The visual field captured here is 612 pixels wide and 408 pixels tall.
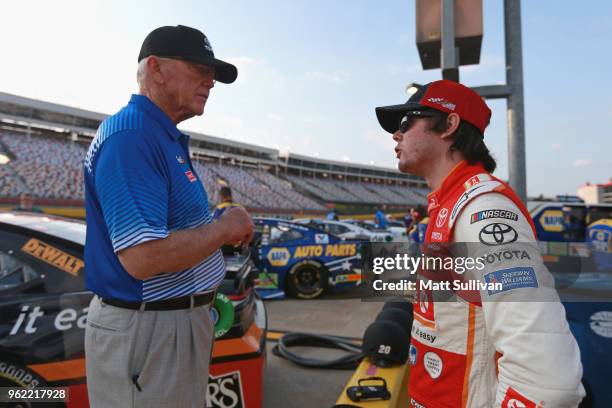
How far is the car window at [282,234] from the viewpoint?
7.40 m

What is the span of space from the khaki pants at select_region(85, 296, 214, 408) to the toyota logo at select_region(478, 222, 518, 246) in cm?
99

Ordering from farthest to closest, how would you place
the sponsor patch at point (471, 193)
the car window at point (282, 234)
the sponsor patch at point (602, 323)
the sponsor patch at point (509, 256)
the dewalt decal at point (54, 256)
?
the car window at point (282, 234)
the dewalt decal at point (54, 256)
the sponsor patch at point (602, 323)
the sponsor patch at point (471, 193)
the sponsor patch at point (509, 256)

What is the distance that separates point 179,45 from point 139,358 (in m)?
1.08

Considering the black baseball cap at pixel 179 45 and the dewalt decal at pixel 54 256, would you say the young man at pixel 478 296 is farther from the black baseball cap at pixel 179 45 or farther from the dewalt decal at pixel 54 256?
the dewalt decal at pixel 54 256

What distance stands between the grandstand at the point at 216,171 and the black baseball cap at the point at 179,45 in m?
8.69

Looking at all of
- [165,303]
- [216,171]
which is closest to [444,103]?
[165,303]

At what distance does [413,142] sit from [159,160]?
85cm

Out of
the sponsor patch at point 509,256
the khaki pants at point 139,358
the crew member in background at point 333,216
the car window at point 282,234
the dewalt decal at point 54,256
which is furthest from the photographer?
the crew member in background at point 333,216

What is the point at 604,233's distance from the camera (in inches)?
229

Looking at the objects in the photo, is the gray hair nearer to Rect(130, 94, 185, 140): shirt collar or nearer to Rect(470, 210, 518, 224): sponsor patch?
Rect(130, 94, 185, 140): shirt collar

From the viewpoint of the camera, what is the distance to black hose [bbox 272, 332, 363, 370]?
385 cm

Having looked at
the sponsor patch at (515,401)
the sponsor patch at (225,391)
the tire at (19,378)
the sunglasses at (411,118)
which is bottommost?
the sponsor patch at (225,391)

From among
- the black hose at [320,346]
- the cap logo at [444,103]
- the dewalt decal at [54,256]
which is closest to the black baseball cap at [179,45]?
the cap logo at [444,103]

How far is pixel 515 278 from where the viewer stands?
35.4 inches
